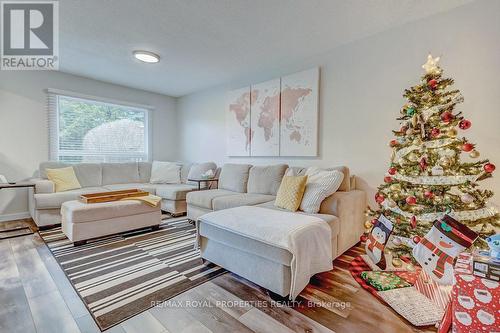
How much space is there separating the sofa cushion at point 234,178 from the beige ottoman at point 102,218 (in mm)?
1103

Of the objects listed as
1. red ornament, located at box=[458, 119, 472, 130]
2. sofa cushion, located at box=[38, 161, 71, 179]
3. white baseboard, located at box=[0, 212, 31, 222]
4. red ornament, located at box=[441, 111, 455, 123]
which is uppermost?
red ornament, located at box=[441, 111, 455, 123]

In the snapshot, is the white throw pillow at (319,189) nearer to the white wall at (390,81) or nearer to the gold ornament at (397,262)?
the white wall at (390,81)

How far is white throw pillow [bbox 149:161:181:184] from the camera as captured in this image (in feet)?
14.5

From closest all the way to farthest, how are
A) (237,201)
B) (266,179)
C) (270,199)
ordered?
(237,201) < (270,199) < (266,179)

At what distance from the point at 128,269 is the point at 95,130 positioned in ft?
11.0

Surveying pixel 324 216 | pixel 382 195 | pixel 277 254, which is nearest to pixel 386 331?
pixel 277 254

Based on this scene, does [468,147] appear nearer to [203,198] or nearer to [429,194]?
[429,194]

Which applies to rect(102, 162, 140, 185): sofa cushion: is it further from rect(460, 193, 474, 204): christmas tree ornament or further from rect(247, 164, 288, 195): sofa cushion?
rect(460, 193, 474, 204): christmas tree ornament

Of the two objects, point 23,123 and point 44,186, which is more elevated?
point 23,123

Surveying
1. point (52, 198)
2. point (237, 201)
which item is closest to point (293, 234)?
point (237, 201)

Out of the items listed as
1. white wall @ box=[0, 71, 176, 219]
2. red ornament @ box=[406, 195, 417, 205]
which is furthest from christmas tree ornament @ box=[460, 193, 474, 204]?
white wall @ box=[0, 71, 176, 219]

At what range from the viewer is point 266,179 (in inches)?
127

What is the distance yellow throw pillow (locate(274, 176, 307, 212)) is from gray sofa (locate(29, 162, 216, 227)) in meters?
1.92

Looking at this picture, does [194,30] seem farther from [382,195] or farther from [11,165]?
[11,165]
